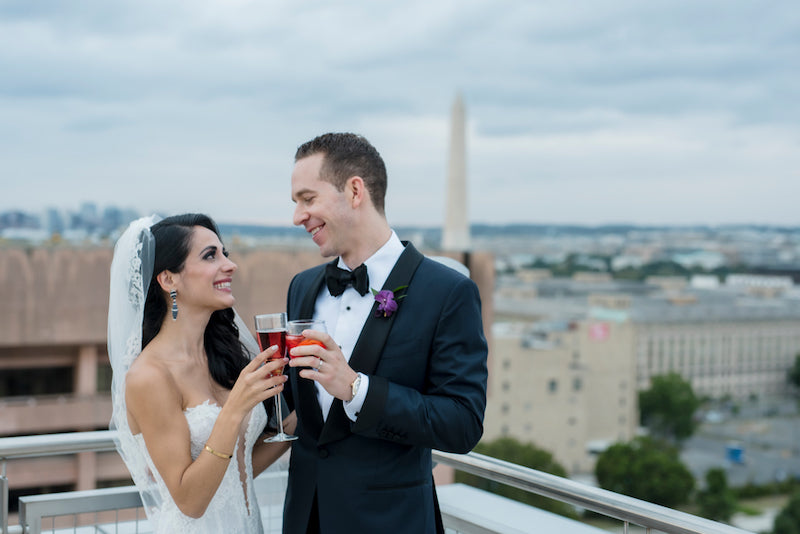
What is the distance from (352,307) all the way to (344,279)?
0.08m

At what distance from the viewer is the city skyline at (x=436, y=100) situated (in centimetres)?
5175

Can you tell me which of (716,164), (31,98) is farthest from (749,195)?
(31,98)

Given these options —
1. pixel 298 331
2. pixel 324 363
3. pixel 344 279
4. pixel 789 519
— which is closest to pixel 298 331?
pixel 298 331

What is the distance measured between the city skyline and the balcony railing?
4330 centimetres

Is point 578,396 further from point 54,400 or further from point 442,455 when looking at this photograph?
point 442,455

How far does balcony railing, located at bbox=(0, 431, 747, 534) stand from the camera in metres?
2.02

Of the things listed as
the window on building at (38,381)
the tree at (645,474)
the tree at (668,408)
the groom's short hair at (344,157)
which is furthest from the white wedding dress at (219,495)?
the tree at (668,408)

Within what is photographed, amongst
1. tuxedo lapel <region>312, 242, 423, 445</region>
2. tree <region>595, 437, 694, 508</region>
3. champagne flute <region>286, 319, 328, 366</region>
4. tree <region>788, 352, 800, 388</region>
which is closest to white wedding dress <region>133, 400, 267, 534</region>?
tuxedo lapel <region>312, 242, 423, 445</region>

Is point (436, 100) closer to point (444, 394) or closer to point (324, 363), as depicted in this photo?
point (444, 394)

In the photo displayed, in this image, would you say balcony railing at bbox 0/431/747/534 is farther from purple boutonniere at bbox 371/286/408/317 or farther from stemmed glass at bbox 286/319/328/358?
stemmed glass at bbox 286/319/328/358

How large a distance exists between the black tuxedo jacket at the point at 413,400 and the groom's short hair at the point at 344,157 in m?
0.26

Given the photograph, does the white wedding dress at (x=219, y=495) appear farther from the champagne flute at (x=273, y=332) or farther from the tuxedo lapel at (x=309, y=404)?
the champagne flute at (x=273, y=332)

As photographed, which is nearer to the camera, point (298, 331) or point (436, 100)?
point (298, 331)

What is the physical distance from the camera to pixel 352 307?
6.64 ft
